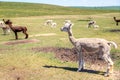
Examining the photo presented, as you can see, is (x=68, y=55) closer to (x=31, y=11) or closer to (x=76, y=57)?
(x=76, y=57)

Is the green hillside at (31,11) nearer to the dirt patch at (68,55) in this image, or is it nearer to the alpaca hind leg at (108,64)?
A: the dirt patch at (68,55)

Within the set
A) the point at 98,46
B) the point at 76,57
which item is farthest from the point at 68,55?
the point at 98,46

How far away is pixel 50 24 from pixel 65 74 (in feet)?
112

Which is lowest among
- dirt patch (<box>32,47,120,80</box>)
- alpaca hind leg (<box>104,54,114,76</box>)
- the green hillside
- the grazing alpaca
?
the green hillside

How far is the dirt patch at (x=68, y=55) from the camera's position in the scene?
19.2 meters

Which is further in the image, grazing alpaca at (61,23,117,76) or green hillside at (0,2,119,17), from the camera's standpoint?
green hillside at (0,2,119,17)

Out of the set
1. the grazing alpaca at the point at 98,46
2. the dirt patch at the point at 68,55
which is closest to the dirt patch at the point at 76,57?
the dirt patch at the point at 68,55

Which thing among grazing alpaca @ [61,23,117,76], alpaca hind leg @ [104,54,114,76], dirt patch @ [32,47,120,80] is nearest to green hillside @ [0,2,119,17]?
dirt patch @ [32,47,120,80]

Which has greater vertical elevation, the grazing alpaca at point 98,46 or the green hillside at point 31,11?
the grazing alpaca at point 98,46

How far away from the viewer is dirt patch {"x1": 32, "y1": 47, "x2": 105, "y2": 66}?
19236mm

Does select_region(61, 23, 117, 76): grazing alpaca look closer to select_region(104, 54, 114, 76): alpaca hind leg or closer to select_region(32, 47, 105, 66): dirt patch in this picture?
select_region(104, 54, 114, 76): alpaca hind leg

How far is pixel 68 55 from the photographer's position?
2061cm

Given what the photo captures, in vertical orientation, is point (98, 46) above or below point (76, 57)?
above

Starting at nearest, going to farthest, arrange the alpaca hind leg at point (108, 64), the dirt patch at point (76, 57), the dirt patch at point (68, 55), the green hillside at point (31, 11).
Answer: the alpaca hind leg at point (108, 64)
the dirt patch at point (76, 57)
the dirt patch at point (68, 55)
the green hillside at point (31, 11)
